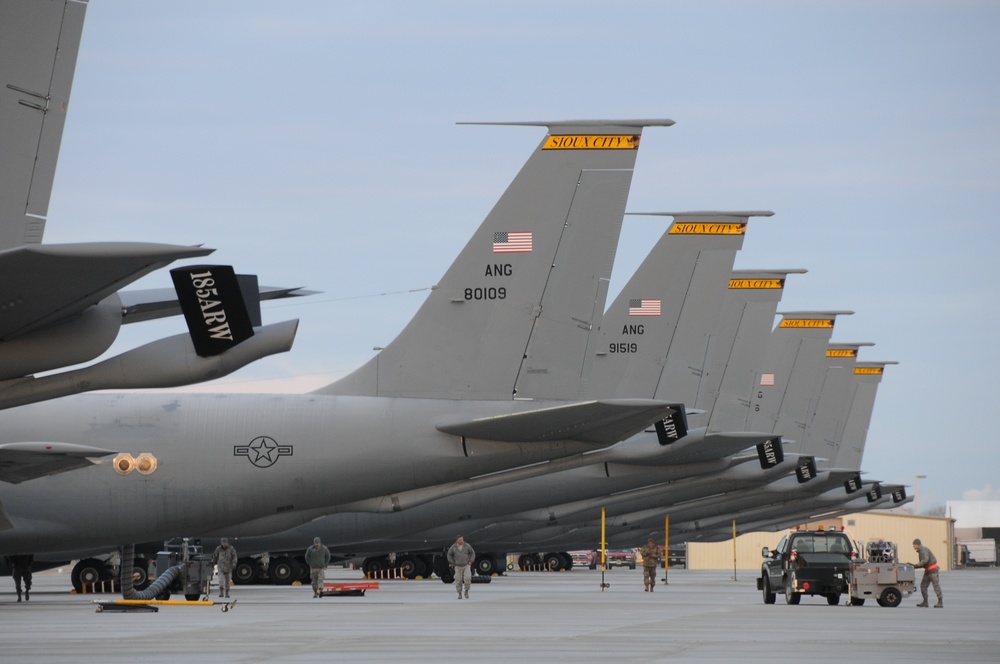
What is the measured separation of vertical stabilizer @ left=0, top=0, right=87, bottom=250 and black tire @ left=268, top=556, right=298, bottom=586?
3015cm

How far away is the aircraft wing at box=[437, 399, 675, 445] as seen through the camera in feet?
66.6

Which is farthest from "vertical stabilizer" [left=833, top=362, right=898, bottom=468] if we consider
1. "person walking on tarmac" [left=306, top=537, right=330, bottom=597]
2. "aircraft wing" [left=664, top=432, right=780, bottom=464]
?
"person walking on tarmac" [left=306, top=537, right=330, bottom=597]

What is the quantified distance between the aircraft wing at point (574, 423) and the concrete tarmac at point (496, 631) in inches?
114

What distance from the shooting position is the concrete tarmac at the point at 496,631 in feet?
51.4

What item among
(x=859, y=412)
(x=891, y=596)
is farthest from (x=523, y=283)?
(x=859, y=412)

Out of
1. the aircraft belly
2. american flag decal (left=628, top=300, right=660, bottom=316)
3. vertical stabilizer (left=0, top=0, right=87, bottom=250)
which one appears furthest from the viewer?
american flag decal (left=628, top=300, right=660, bottom=316)

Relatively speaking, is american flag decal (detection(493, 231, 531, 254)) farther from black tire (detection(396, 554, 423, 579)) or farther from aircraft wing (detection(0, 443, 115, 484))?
black tire (detection(396, 554, 423, 579))

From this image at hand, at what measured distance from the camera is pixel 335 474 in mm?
21500

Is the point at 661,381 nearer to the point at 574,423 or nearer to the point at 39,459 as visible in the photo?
the point at 574,423

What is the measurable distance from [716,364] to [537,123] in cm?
1681

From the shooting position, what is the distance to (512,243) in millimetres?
22734

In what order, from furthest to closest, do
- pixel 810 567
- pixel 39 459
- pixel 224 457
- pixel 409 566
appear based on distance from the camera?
1. pixel 409 566
2. pixel 810 567
3. pixel 224 457
4. pixel 39 459

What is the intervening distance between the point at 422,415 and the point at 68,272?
41.8 ft

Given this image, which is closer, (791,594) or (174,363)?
(174,363)
